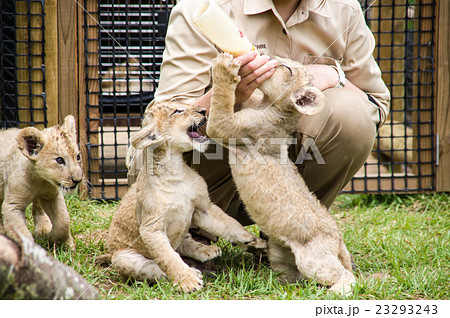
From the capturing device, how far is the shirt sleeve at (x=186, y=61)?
374 cm

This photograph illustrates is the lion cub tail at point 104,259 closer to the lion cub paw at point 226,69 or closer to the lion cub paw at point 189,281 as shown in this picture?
the lion cub paw at point 189,281

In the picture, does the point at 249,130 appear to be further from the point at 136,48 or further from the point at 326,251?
the point at 136,48

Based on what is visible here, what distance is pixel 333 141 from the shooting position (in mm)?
3670

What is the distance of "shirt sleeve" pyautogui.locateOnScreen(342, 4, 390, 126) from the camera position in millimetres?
3984

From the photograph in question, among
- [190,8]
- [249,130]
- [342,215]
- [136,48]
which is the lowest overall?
[342,215]

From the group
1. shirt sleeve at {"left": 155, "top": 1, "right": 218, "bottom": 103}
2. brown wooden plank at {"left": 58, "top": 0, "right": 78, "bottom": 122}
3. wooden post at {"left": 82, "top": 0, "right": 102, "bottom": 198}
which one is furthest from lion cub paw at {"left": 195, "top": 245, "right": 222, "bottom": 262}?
brown wooden plank at {"left": 58, "top": 0, "right": 78, "bottom": 122}

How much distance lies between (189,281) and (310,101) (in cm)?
123

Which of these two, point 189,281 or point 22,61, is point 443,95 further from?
point 22,61

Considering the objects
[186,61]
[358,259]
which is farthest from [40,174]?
[358,259]

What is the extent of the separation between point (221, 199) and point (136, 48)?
2129mm

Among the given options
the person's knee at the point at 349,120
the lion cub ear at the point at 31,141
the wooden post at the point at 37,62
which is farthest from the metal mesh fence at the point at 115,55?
the person's knee at the point at 349,120

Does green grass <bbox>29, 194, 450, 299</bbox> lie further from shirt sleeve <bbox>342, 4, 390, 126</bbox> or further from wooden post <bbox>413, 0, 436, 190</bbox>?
shirt sleeve <bbox>342, 4, 390, 126</bbox>

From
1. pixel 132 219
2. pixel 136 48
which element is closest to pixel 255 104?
pixel 132 219

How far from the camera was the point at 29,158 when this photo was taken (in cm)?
372
